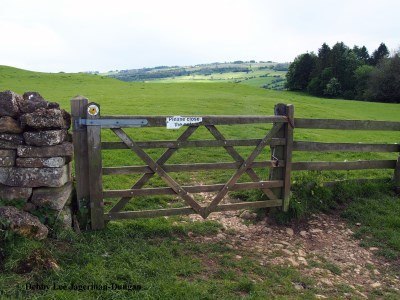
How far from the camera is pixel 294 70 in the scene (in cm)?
8606

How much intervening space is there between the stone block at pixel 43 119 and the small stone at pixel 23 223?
1.27 m

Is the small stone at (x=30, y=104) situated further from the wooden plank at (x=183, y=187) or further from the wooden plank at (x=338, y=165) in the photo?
the wooden plank at (x=338, y=165)

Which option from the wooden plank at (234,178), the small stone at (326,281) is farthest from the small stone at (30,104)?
the small stone at (326,281)

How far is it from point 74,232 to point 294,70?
85730 mm

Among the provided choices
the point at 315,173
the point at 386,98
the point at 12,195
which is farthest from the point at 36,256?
the point at 386,98

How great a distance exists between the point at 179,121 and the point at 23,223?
2960 millimetres

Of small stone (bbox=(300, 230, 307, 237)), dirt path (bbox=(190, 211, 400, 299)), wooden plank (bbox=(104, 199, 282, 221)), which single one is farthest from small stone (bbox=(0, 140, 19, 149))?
small stone (bbox=(300, 230, 307, 237))

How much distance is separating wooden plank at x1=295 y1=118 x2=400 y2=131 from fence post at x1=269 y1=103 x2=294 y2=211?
0.30 meters

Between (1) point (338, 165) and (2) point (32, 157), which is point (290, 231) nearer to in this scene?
(1) point (338, 165)

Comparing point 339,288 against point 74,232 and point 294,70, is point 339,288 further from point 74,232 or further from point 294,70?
point 294,70

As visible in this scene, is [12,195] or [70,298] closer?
[70,298]

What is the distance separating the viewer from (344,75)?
81750 millimetres

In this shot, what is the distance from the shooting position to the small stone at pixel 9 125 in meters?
5.63

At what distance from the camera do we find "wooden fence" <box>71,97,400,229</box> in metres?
6.27
